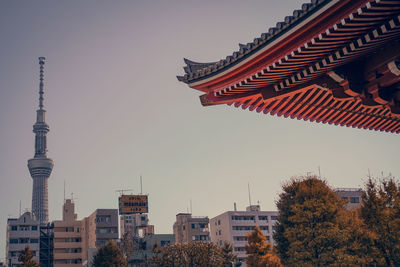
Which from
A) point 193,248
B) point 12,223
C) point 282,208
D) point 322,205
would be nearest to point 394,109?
point 322,205

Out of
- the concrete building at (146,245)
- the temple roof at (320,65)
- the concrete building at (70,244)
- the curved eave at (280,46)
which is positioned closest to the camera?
the curved eave at (280,46)

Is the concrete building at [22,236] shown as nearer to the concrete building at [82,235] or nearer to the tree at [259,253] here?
the concrete building at [82,235]

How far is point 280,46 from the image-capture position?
1312 centimetres

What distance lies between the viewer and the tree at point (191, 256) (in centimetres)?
5853

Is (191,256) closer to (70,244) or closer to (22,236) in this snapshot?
(22,236)

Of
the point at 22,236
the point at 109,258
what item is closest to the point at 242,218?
the point at 22,236

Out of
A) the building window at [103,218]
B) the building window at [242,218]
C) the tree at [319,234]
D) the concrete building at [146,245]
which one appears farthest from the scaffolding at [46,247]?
the tree at [319,234]

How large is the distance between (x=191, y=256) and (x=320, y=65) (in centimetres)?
4843

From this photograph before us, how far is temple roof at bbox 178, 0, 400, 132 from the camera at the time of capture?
1155 cm

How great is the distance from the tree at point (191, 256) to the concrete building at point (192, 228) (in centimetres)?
4991

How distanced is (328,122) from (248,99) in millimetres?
3292

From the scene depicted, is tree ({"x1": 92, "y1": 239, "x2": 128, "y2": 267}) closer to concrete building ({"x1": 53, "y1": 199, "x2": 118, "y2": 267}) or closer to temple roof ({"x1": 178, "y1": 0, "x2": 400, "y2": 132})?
concrete building ({"x1": 53, "y1": 199, "x2": 118, "y2": 267})

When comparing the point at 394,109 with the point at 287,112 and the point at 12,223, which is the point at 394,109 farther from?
the point at 12,223

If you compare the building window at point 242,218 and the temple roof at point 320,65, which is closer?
the temple roof at point 320,65
